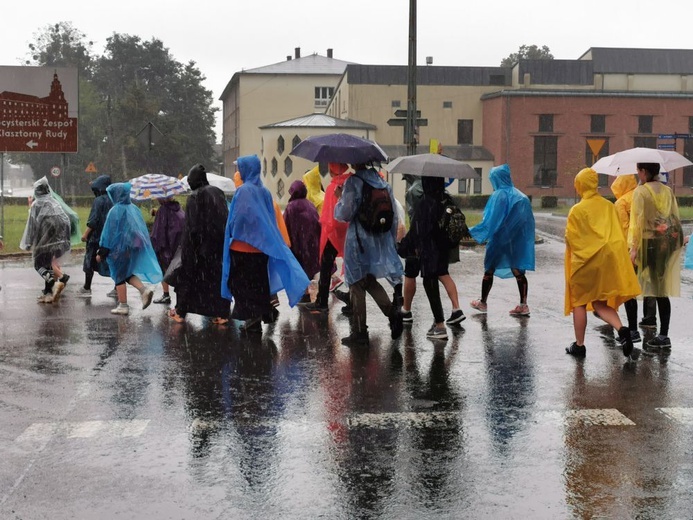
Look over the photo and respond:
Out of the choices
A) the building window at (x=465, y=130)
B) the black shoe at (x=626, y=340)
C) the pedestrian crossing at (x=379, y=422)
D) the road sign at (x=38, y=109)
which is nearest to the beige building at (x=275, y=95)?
the building window at (x=465, y=130)

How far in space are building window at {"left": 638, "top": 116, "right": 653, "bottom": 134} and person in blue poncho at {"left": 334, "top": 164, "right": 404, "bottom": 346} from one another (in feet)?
198

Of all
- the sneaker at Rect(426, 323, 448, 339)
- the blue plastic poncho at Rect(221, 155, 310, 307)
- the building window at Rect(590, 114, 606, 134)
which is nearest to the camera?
the sneaker at Rect(426, 323, 448, 339)

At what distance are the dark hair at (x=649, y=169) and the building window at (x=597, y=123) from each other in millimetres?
58569

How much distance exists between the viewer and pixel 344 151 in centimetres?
969

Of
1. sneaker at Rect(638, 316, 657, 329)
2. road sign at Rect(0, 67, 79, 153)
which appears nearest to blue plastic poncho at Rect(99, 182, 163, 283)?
sneaker at Rect(638, 316, 657, 329)

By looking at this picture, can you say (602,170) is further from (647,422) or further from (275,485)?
(275,485)

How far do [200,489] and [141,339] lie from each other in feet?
16.9

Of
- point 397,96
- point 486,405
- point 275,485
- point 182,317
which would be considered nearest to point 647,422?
point 486,405

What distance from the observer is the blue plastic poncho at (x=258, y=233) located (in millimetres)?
10109

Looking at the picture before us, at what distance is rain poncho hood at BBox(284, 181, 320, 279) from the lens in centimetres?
1259

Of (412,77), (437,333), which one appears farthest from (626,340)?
(412,77)

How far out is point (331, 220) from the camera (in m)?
11.6

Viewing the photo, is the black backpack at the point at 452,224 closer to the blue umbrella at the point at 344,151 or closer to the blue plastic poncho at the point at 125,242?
the blue umbrella at the point at 344,151

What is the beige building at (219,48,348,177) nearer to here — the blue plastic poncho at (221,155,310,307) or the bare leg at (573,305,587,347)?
the blue plastic poncho at (221,155,310,307)
